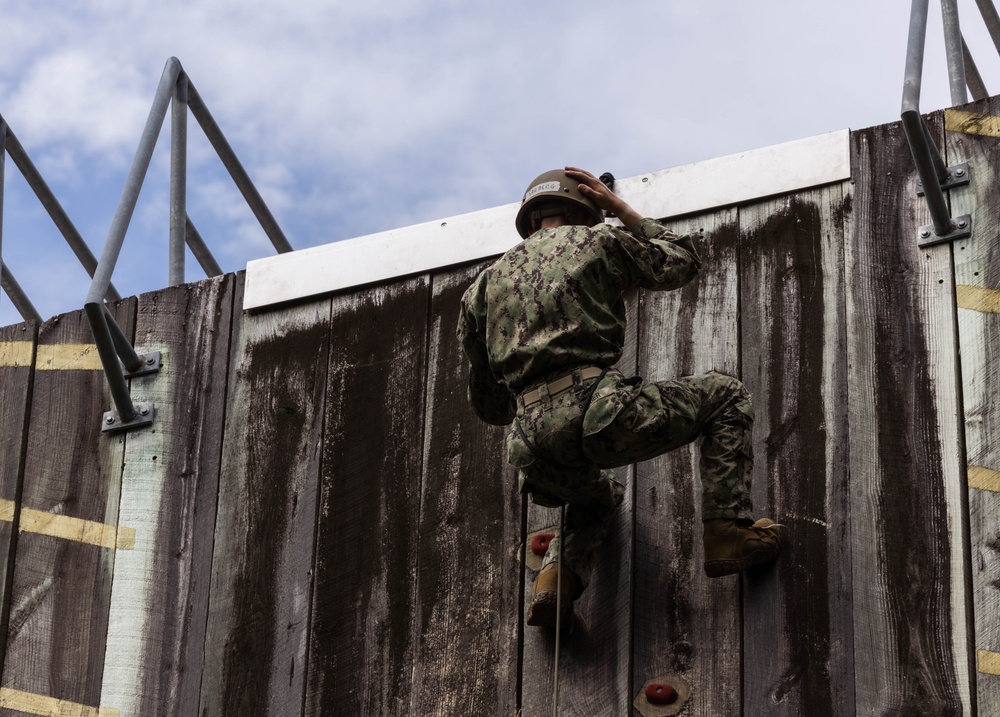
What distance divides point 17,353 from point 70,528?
1016 mm

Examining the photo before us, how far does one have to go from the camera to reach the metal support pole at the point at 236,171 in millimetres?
8281

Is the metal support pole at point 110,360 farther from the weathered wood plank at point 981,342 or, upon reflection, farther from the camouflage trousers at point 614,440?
the weathered wood plank at point 981,342

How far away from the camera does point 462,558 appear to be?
21.4 feet

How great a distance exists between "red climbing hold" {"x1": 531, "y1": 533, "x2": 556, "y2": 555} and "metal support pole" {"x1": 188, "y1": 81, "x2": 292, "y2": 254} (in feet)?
10.3

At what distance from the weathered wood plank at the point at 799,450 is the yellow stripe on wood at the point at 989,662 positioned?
1.39 ft

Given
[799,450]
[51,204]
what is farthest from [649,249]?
[51,204]

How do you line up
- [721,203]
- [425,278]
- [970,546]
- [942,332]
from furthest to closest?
[425,278] < [721,203] < [942,332] < [970,546]

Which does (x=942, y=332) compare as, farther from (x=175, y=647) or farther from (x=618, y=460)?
(x=175, y=647)

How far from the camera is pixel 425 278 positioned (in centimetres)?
720

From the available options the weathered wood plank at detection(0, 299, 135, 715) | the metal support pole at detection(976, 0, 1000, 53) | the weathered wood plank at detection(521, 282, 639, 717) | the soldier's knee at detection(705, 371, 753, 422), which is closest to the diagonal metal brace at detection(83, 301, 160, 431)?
the weathered wood plank at detection(0, 299, 135, 715)

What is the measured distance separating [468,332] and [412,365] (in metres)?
0.78

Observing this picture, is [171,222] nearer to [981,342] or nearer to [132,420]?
[132,420]

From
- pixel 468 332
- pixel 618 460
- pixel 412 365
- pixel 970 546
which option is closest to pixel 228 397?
pixel 412 365

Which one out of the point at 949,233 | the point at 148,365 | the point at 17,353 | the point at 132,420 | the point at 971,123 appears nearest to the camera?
the point at 949,233
